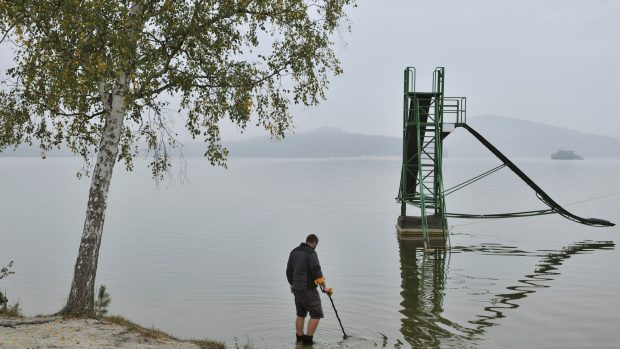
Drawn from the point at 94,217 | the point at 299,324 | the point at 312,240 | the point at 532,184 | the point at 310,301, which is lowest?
the point at 299,324

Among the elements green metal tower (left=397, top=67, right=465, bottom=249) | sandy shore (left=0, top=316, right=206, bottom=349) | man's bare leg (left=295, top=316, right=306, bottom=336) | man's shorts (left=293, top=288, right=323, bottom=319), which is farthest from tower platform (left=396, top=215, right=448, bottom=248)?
sandy shore (left=0, top=316, right=206, bottom=349)

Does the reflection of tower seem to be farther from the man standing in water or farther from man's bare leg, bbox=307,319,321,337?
the man standing in water

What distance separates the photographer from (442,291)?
65.7 ft

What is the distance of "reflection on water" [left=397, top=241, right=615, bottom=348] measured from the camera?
1435cm

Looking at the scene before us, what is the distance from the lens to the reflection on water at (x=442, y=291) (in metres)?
14.4

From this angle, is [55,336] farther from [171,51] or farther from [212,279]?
[212,279]

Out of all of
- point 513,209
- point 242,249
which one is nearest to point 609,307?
point 242,249

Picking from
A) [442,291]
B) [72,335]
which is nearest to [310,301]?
[72,335]

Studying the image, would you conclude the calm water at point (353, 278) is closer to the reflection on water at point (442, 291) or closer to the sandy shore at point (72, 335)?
the reflection on water at point (442, 291)

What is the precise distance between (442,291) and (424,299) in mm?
1534

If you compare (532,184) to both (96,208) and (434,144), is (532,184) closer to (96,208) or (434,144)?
(434,144)

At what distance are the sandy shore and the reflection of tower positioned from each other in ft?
19.5

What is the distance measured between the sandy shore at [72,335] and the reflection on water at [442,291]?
603cm

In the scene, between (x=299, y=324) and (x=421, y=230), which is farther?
(x=421, y=230)
